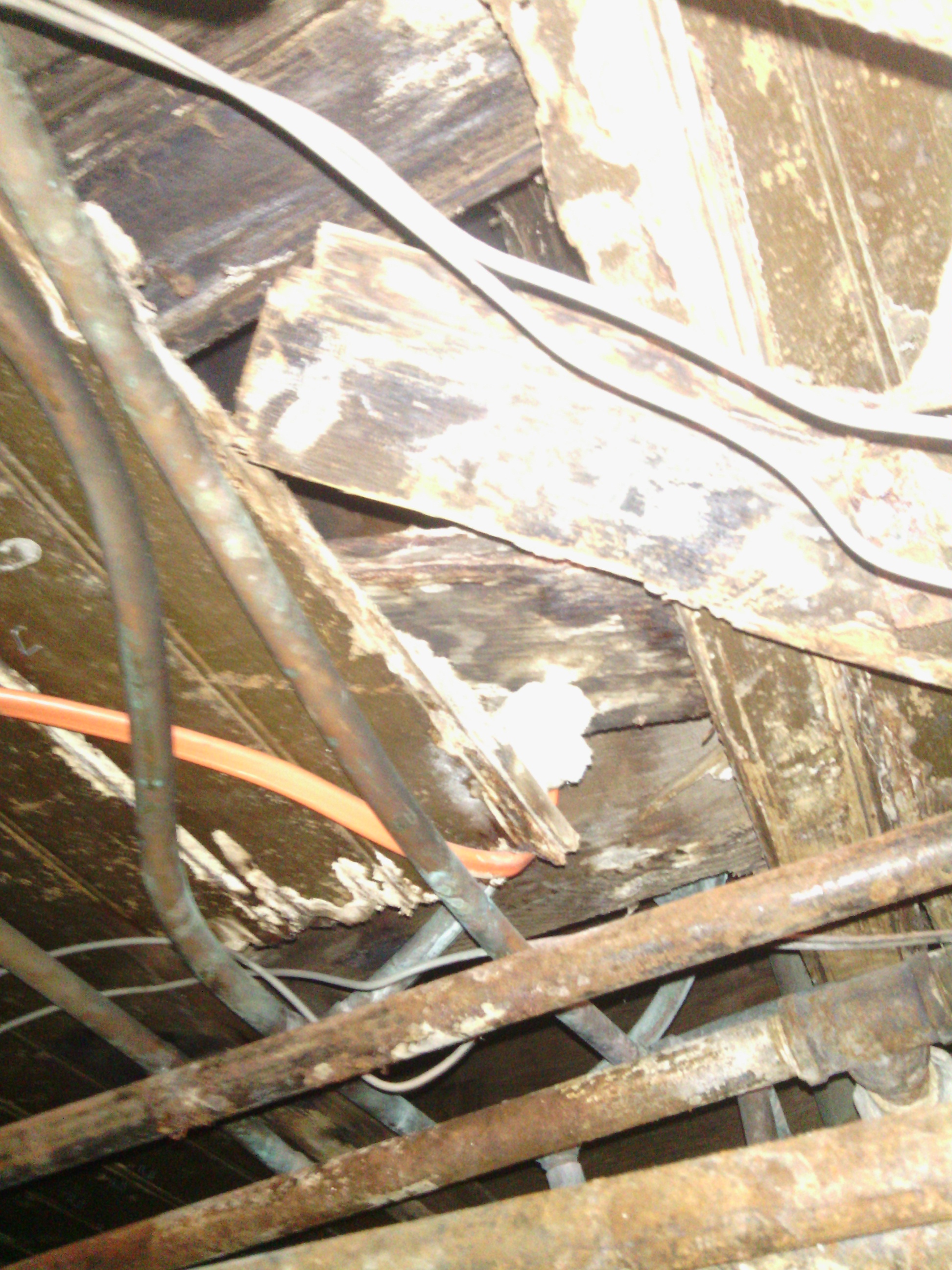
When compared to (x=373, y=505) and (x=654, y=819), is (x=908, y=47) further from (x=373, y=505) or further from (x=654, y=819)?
(x=654, y=819)

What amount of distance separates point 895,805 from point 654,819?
0.39 meters

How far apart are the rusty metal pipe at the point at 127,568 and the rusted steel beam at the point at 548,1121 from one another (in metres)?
0.53

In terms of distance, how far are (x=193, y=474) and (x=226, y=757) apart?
21.1 inches

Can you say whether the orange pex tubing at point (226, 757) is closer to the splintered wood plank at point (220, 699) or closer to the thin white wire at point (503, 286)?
the splintered wood plank at point (220, 699)

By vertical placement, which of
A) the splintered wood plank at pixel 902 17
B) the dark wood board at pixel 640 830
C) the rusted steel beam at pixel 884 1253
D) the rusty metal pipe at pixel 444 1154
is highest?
the splintered wood plank at pixel 902 17

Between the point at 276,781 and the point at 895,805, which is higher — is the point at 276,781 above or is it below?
above

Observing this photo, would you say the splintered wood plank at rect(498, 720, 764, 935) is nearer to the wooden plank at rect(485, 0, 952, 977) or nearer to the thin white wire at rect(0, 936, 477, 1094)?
the thin white wire at rect(0, 936, 477, 1094)

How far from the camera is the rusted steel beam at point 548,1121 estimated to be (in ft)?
4.35

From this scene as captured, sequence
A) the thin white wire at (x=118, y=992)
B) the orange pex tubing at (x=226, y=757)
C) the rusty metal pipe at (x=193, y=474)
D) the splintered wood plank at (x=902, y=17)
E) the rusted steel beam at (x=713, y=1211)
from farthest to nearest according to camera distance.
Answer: the thin white wire at (x=118, y=992) < the orange pex tubing at (x=226, y=757) < the rusted steel beam at (x=713, y=1211) < the rusty metal pipe at (x=193, y=474) < the splintered wood plank at (x=902, y=17)

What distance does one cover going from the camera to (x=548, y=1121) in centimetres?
136

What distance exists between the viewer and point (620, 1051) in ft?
5.09

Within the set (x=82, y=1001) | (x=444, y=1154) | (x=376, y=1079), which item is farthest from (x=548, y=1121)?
(x=82, y=1001)

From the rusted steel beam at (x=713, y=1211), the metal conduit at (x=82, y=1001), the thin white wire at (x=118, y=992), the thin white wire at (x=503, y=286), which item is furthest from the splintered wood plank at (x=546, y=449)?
the thin white wire at (x=118, y=992)

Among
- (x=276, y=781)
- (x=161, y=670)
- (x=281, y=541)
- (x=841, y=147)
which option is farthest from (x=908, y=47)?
(x=276, y=781)
